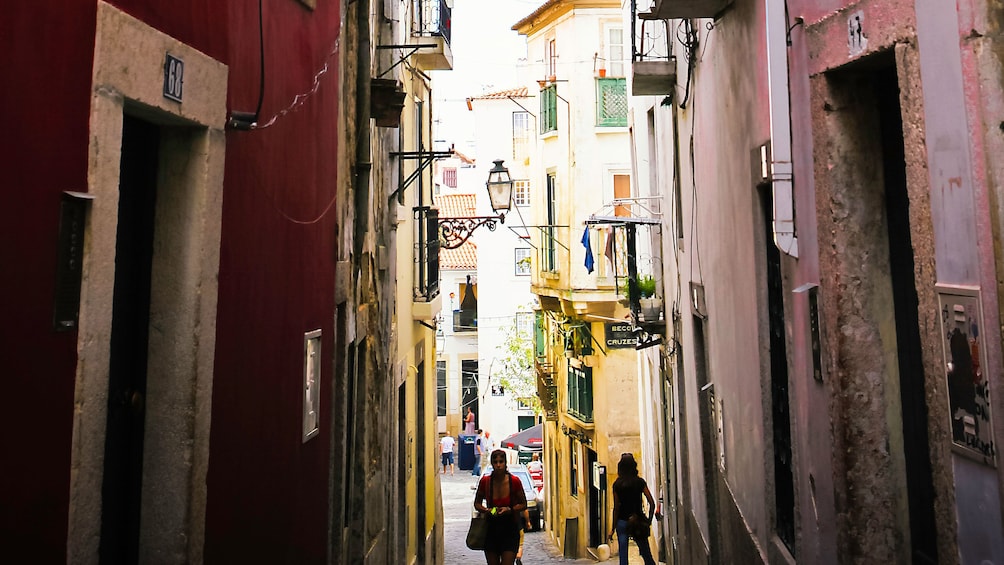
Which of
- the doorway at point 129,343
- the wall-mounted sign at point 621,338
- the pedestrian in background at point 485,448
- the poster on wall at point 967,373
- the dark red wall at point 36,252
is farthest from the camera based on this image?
the pedestrian in background at point 485,448

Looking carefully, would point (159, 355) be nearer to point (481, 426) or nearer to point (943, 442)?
point (943, 442)

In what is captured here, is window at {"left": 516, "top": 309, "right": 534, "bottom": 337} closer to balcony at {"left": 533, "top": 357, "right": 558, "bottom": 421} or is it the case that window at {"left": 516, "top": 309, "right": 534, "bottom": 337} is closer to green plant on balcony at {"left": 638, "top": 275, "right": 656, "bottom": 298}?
balcony at {"left": 533, "top": 357, "right": 558, "bottom": 421}

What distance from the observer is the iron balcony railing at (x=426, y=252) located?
53.5 feet

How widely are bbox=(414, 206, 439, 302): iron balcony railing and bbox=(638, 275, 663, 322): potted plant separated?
3879 mm

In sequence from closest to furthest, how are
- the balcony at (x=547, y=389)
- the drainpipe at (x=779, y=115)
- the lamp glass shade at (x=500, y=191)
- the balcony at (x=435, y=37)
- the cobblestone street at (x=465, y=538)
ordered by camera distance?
the drainpipe at (x=779, y=115) → the balcony at (x=435, y=37) → the lamp glass shade at (x=500, y=191) → the cobblestone street at (x=465, y=538) → the balcony at (x=547, y=389)

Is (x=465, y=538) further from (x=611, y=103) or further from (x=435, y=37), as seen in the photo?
(x=435, y=37)

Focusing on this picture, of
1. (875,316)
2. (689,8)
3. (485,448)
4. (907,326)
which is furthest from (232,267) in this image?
(485,448)

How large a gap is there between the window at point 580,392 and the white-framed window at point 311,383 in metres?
19.1

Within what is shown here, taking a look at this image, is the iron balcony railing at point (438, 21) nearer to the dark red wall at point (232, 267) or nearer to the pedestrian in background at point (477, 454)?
the dark red wall at point (232, 267)

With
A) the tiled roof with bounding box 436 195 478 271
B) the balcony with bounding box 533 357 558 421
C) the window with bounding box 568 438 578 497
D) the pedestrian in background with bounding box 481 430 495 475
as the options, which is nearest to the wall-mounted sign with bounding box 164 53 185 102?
the window with bounding box 568 438 578 497

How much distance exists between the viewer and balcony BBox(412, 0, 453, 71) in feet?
43.4

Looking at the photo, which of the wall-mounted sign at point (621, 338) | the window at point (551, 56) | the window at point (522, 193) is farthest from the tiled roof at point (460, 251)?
the wall-mounted sign at point (621, 338)

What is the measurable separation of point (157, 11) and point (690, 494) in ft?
30.8

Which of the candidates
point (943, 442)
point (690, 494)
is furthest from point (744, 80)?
point (690, 494)
